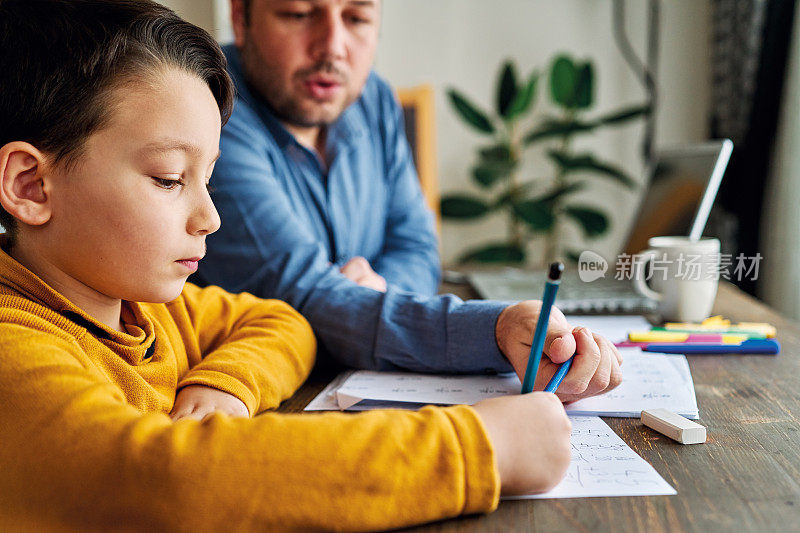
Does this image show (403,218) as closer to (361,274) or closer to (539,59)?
(361,274)

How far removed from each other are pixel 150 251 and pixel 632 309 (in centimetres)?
79

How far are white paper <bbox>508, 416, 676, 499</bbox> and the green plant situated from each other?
80.1 inches

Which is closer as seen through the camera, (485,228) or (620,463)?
(620,463)

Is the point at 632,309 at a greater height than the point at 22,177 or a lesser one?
lesser

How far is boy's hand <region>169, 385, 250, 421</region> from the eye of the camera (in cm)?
56

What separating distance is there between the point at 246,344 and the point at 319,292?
6.5 inches

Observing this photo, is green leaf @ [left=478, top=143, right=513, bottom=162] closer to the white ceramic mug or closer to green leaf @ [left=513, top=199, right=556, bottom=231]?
green leaf @ [left=513, top=199, right=556, bottom=231]

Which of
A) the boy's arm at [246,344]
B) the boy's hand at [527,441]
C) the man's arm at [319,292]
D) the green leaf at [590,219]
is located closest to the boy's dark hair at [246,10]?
the man's arm at [319,292]

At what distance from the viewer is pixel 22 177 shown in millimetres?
506

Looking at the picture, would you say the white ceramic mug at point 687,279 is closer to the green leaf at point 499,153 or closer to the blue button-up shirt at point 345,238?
the blue button-up shirt at point 345,238

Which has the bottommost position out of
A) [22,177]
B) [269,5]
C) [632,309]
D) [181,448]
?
[632,309]

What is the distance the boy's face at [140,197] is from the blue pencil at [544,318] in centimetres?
27

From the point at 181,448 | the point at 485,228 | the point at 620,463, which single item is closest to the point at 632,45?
the point at 485,228

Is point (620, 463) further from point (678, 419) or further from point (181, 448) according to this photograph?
point (181, 448)
